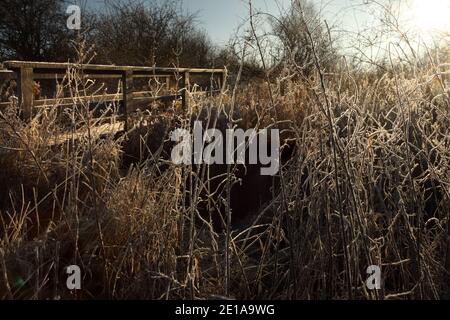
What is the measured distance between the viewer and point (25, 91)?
4.09m

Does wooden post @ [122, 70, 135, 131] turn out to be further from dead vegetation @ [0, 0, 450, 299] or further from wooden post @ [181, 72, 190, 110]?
dead vegetation @ [0, 0, 450, 299]

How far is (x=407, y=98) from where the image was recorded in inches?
80.4

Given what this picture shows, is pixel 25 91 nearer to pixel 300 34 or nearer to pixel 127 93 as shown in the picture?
pixel 127 93

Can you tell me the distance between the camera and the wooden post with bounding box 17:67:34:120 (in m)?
3.99

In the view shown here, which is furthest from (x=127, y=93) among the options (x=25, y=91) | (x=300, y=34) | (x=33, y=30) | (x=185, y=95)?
(x=33, y=30)

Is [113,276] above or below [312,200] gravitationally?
below

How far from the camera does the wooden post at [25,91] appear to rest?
3992mm

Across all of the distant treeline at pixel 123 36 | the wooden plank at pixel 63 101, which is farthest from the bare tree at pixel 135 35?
the wooden plank at pixel 63 101
